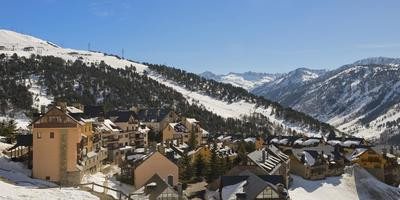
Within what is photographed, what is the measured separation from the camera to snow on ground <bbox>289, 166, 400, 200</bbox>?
84.5 meters

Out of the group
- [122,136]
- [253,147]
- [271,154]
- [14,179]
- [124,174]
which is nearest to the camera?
[14,179]

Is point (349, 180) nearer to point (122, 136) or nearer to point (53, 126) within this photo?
point (122, 136)

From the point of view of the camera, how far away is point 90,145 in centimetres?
7725

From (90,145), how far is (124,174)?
→ 328 inches

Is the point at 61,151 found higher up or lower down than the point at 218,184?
higher up

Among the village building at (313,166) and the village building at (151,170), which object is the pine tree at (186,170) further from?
the village building at (313,166)

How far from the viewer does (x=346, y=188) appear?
92.3 metres

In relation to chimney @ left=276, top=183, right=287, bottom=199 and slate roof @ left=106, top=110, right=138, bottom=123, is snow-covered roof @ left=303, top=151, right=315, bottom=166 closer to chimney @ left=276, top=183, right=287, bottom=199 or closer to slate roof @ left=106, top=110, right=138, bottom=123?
chimney @ left=276, top=183, right=287, bottom=199

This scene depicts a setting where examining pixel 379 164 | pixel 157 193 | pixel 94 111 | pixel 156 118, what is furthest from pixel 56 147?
pixel 379 164

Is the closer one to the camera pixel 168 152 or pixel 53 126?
pixel 53 126

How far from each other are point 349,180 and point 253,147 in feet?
87.1

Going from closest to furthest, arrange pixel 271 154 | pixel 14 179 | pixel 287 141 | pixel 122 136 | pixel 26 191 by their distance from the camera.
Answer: pixel 26 191, pixel 14 179, pixel 271 154, pixel 122 136, pixel 287 141

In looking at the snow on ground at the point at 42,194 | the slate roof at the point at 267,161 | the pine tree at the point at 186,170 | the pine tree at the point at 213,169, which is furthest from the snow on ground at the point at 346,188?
the snow on ground at the point at 42,194

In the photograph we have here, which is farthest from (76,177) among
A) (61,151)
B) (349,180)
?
(349,180)
